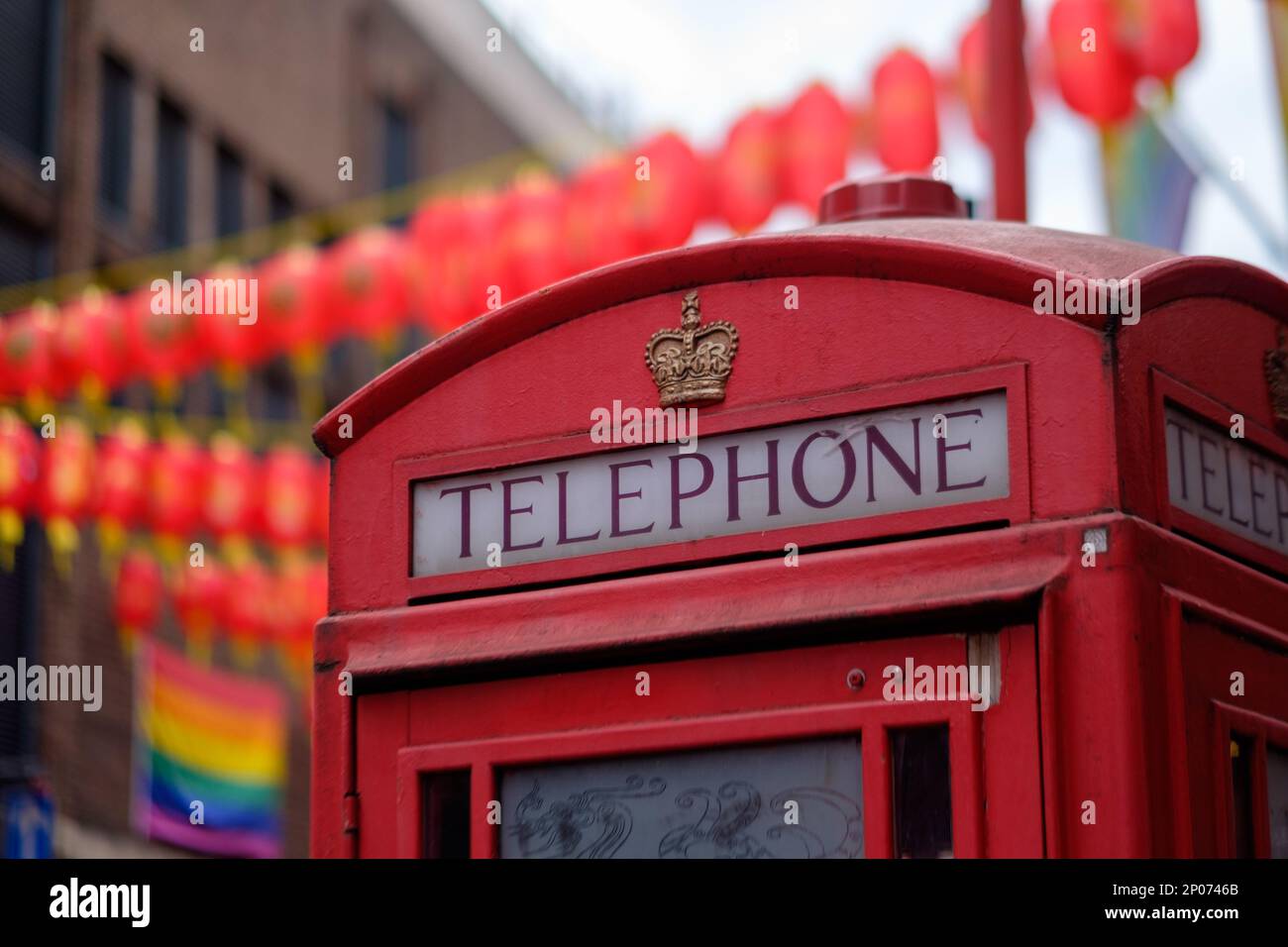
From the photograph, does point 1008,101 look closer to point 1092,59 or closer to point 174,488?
point 1092,59

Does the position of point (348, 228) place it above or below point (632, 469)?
above

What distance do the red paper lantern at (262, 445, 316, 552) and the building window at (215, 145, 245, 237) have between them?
7.06 meters

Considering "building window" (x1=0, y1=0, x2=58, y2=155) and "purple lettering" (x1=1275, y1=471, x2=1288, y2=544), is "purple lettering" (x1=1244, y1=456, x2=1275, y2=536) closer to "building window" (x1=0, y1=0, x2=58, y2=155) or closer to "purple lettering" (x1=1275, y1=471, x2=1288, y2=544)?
"purple lettering" (x1=1275, y1=471, x2=1288, y2=544)

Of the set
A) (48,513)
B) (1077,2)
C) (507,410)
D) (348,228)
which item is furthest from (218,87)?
(507,410)

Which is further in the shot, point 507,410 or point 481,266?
point 481,266

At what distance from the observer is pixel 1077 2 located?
25.2 feet

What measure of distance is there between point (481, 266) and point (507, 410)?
6438 millimetres

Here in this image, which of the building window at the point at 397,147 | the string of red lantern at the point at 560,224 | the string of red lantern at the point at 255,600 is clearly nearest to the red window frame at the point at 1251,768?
the string of red lantern at the point at 560,224

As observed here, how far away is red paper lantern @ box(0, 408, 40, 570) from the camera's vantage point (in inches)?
412

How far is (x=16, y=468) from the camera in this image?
10555 mm

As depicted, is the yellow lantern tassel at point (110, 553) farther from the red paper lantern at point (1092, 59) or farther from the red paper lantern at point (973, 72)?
the red paper lantern at point (1092, 59)

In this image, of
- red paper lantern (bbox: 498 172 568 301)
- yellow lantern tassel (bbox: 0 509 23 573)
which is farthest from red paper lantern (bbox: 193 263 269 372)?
yellow lantern tassel (bbox: 0 509 23 573)
